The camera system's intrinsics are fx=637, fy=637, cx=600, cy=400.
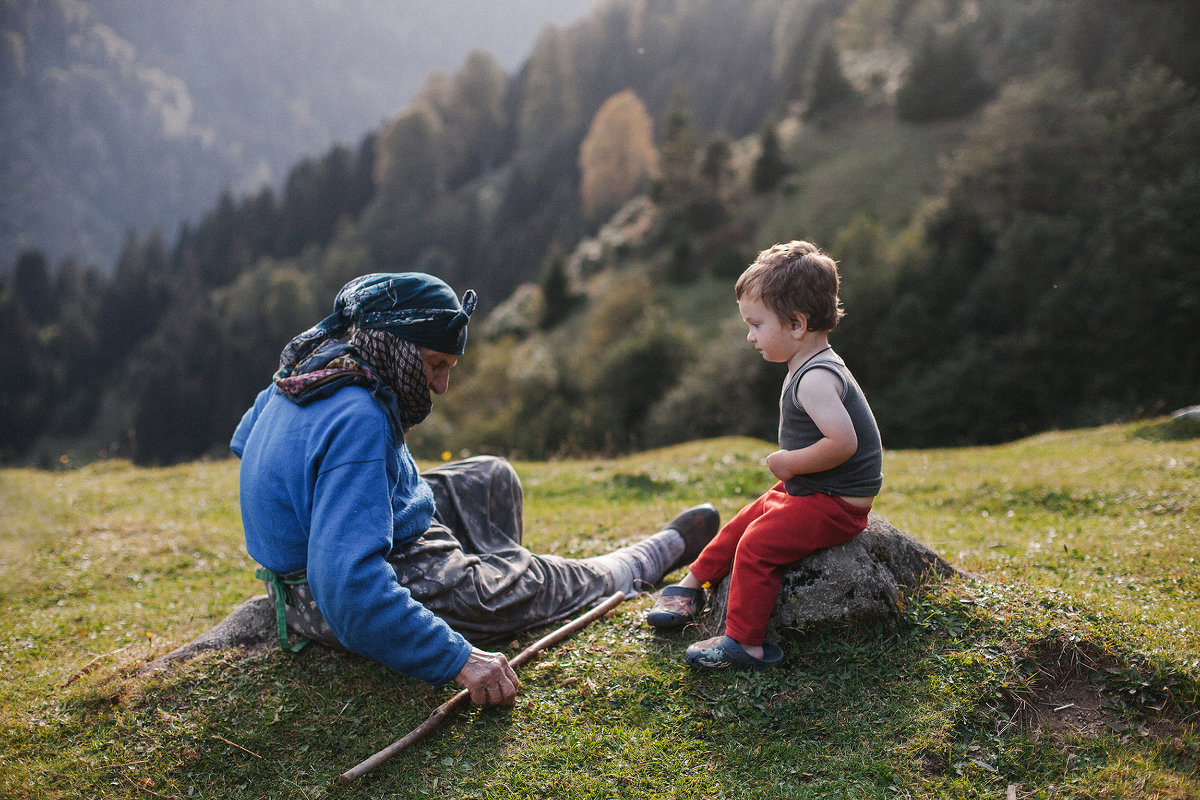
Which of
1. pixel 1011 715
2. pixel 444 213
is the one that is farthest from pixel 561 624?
pixel 444 213

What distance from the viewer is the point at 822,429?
3.37m

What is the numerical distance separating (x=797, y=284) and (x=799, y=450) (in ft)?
2.95

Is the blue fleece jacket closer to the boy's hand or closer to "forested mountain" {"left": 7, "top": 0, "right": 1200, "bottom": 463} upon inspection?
the boy's hand

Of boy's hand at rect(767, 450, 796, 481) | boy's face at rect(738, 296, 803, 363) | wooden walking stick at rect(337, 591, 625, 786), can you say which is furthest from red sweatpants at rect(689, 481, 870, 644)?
wooden walking stick at rect(337, 591, 625, 786)

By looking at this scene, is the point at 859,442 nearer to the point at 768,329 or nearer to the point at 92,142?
the point at 768,329

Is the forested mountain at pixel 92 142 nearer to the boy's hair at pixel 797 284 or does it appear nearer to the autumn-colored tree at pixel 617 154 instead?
the autumn-colored tree at pixel 617 154

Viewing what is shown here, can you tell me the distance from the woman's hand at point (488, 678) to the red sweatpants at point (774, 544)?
1.34 metres

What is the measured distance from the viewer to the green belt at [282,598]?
372 centimetres

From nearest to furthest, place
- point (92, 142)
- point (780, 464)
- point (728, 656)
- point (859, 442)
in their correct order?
point (780, 464) < point (859, 442) < point (728, 656) < point (92, 142)

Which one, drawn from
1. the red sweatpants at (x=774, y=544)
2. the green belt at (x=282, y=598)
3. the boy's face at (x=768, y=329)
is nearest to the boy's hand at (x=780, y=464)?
the red sweatpants at (x=774, y=544)

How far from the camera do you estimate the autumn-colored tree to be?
242 ft

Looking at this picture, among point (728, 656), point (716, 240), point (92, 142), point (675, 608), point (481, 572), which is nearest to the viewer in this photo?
point (728, 656)

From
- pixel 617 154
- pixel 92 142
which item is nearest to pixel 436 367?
pixel 617 154

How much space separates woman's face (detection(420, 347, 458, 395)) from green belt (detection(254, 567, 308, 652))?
135cm
